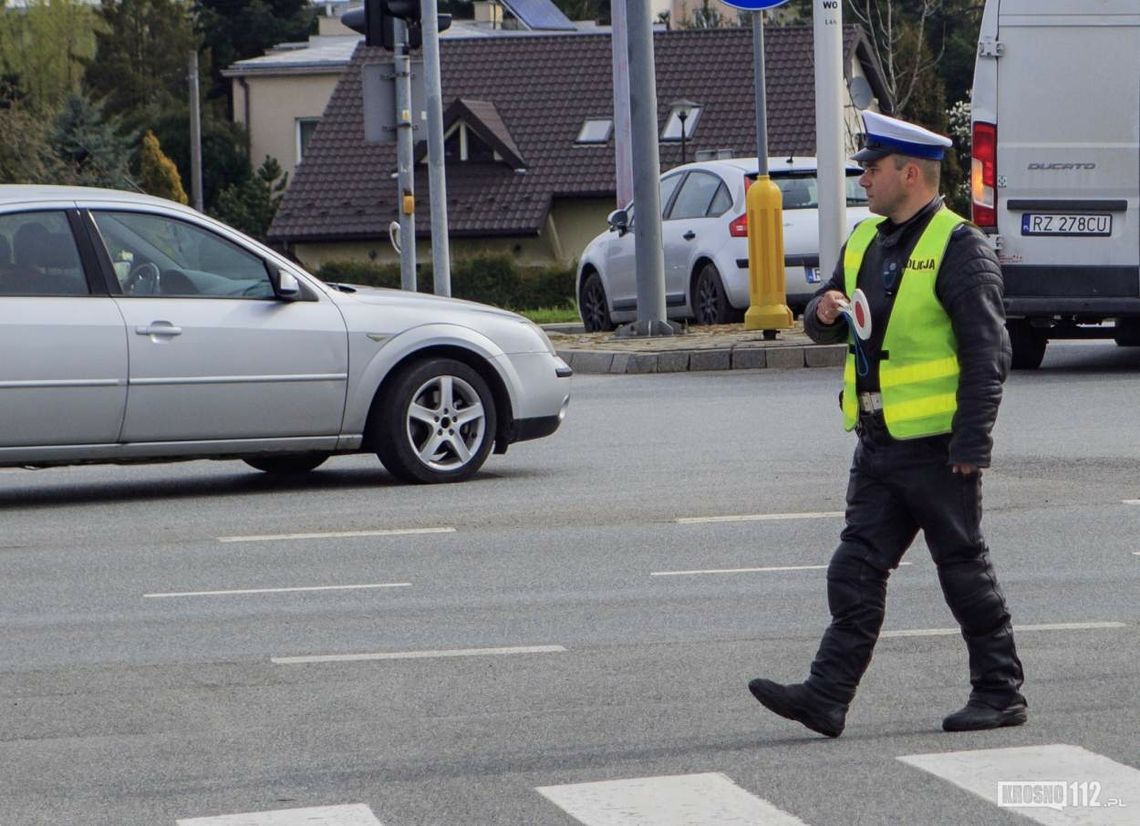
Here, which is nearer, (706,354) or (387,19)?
(706,354)

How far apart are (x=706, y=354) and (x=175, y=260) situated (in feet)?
25.8

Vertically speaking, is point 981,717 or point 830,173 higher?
point 830,173

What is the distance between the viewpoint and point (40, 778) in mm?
5859

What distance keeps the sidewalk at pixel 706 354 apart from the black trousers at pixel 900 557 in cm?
1239

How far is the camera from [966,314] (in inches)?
238

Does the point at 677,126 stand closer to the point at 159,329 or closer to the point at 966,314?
the point at 159,329

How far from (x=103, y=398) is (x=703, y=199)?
1083 centimetres

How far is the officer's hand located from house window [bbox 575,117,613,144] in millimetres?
53473

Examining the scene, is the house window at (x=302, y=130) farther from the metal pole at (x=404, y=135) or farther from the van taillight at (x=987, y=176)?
the van taillight at (x=987, y=176)

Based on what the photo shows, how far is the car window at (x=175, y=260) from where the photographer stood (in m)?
11.4

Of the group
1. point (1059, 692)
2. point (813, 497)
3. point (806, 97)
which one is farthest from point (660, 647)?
point (806, 97)

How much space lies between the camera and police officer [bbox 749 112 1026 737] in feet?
20.0

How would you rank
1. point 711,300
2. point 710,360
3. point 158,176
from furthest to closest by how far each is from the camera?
point 158,176, point 711,300, point 710,360

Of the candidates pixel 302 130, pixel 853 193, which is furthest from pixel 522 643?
pixel 302 130
